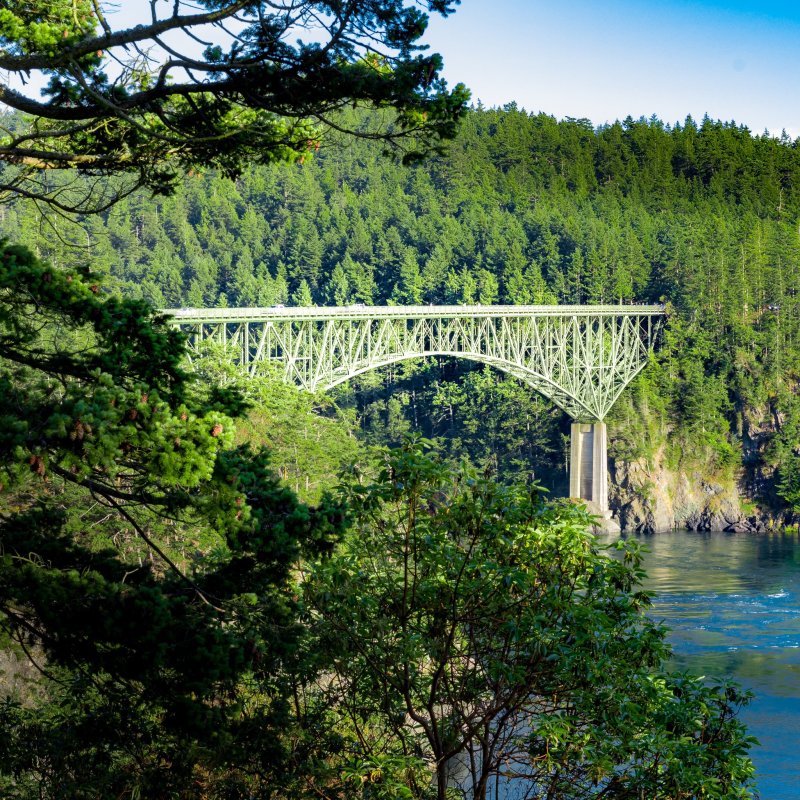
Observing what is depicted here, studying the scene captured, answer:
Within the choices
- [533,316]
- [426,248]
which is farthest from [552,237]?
[533,316]

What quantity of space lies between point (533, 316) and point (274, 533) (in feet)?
135

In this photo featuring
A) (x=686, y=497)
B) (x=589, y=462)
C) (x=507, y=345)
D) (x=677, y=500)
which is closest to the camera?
(x=507, y=345)

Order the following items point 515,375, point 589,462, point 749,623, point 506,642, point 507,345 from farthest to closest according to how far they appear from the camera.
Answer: point 589,462 < point 507,345 < point 515,375 < point 749,623 < point 506,642

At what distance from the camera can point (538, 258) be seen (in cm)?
6894


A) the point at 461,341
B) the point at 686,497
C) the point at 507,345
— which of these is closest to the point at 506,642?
the point at 461,341

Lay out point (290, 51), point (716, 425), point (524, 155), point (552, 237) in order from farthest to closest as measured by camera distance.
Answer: point (524, 155) → point (552, 237) → point (716, 425) → point (290, 51)

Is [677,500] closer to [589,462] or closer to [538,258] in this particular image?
[589,462]

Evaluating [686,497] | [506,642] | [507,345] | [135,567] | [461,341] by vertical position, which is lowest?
[686,497]

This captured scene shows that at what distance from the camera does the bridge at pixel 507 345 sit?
38.0m

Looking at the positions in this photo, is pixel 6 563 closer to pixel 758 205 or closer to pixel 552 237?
pixel 552 237

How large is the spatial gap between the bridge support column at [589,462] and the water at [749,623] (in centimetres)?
525

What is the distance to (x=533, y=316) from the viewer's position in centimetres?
4744

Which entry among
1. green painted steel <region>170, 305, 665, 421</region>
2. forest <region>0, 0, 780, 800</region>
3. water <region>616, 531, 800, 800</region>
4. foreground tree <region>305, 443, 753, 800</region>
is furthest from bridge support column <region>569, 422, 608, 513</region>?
foreground tree <region>305, 443, 753, 800</region>

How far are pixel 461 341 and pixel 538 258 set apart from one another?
21317 millimetres
